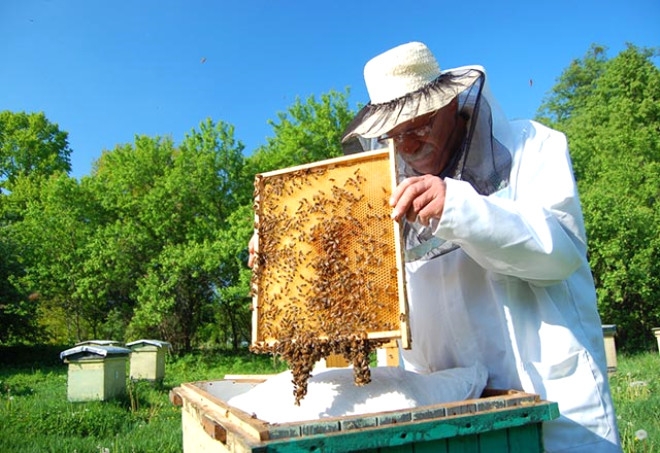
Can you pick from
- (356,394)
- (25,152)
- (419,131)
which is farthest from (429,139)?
(25,152)

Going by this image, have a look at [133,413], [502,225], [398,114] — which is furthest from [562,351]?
[133,413]

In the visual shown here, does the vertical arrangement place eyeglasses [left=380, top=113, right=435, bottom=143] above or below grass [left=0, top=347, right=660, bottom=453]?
above

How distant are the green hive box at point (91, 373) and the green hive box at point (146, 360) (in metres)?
2.26

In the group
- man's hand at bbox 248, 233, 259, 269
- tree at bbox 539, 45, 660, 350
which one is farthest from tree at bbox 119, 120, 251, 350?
man's hand at bbox 248, 233, 259, 269

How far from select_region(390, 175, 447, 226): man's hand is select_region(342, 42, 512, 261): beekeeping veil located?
14.4 inches

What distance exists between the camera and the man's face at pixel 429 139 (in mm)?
2121

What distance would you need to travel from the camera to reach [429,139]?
215 centimetres

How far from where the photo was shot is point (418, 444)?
4.51 ft

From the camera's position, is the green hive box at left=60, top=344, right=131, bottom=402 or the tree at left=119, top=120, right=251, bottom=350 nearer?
the green hive box at left=60, top=344, right=131, bottom=402

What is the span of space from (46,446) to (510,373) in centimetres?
494

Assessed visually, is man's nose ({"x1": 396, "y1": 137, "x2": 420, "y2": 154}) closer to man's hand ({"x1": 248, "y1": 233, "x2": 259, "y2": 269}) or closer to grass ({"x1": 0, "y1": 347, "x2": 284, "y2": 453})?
man's hand ({"x1": 248, "y1": 233, "x2": 259, "y2": 269})

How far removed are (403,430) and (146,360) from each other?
37.8ft

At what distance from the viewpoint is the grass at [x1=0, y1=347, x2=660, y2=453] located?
5020 mm

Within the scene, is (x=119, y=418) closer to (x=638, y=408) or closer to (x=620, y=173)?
(x=638, y=408)
